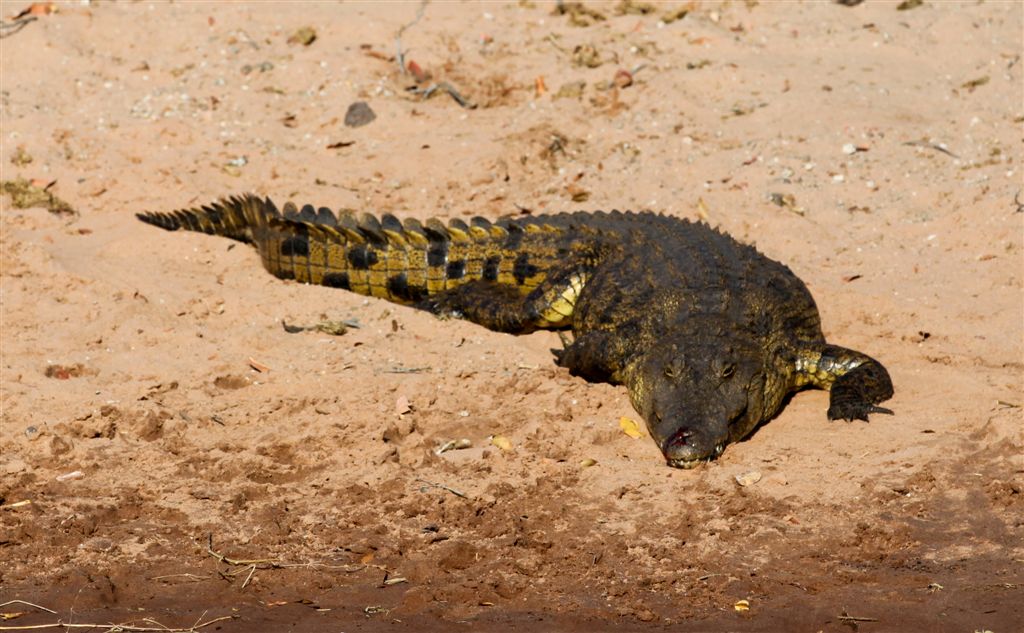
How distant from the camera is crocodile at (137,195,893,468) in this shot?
6.14m

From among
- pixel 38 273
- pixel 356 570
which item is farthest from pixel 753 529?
pixel 38 273

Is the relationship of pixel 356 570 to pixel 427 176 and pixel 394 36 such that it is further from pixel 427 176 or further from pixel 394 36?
pixel 394 36

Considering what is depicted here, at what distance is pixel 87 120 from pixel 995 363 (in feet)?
22.8

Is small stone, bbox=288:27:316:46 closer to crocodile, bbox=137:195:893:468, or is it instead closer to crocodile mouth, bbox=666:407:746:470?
crocodile, bbox=137:195:893:468

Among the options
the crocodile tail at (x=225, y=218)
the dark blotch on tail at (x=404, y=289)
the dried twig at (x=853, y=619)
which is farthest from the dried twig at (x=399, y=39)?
the dried twig at (x=853, y=619)

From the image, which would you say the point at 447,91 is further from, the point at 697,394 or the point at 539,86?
the point at 697,394

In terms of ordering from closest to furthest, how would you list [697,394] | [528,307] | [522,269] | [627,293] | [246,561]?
[246,561]
[697,394]
[627,293]
[528,307]
[522,269]

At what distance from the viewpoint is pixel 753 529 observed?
5188 mm

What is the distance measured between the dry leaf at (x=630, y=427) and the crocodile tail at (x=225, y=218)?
116 inches

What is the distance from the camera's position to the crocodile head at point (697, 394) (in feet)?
19.0

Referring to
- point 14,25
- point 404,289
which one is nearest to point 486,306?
point 404,289

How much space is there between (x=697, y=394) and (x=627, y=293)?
108 centimetres

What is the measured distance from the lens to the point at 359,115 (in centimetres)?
992

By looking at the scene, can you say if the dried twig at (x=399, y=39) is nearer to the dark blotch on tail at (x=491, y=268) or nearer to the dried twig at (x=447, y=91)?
the dried twig at (x=447, y=91)
